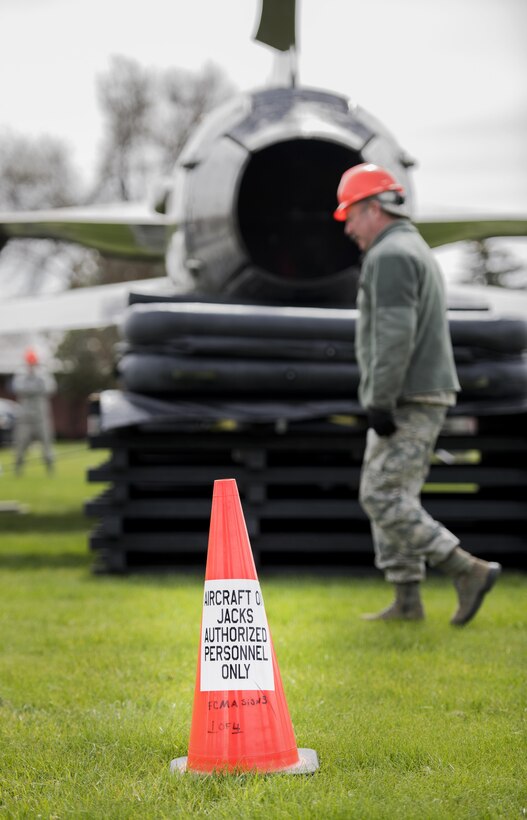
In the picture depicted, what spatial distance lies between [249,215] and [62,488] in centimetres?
722

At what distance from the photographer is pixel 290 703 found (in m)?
3.49

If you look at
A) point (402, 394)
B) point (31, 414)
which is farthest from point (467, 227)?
point (31, 414)

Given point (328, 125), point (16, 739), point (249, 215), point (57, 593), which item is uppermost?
point (328, 125)

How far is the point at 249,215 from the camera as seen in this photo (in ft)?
26.8

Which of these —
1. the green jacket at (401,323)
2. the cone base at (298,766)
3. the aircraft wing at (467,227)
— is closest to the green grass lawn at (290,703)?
the cone base at (298,766)

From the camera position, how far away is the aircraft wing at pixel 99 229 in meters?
11.3

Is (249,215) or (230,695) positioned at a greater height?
(249,215)

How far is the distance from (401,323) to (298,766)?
2.60 meters

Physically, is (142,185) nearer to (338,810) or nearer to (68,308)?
(68,308)

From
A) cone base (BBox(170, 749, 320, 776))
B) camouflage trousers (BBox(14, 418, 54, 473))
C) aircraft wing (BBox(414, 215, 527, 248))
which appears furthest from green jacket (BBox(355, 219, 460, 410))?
camouflage trousers (BBox(14, 418, 54, 473))

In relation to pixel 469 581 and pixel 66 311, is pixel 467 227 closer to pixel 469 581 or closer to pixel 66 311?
pixel 66 311

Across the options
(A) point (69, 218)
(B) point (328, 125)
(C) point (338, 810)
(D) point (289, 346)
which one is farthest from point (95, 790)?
(A) point (69, 218)

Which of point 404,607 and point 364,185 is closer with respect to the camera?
point 404,607

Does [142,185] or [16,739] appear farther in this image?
[142,185]
